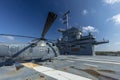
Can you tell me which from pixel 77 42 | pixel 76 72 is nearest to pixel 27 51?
pixel 76 72

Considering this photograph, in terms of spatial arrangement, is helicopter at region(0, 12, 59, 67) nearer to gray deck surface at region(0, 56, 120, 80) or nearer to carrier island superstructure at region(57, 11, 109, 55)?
gray deck surface at region(0, 56, 120, 80)

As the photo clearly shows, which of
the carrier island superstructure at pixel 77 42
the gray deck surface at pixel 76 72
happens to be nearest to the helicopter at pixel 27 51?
the gray deck surface at pixel 76 72

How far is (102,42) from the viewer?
92.9ft

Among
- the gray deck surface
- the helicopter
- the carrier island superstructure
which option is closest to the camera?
the gray deck surface

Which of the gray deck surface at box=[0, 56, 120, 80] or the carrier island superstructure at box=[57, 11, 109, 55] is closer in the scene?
the gray deck surface at box=[0, 56, 120, 80]

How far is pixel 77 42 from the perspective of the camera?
31.1 metres

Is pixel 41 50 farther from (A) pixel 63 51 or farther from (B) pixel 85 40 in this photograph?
(A) pixel 63 51

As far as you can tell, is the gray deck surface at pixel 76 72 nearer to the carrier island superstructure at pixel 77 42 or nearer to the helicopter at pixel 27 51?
the helicopter at pixel 27 51

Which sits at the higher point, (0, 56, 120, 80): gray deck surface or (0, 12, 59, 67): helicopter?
(0, 12, 59, 67): helicopter

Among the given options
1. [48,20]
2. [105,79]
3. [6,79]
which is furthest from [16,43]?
[105,79]

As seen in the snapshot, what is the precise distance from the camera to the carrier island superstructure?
28422mm

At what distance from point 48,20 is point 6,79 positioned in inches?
152

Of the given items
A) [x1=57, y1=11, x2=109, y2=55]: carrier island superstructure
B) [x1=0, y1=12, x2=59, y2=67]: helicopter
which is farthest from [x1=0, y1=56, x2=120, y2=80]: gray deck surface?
[x1=57, y1=11, x2=109, y2=55]: carrier island superstructure

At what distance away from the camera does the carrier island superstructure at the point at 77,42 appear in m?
28.4
